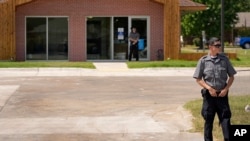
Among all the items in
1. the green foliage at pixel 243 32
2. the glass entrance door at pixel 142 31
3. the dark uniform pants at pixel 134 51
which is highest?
the green foliage at pixel 243 32

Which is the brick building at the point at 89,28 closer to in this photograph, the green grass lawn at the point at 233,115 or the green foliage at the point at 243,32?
the green grass lawn at the point at 233,115

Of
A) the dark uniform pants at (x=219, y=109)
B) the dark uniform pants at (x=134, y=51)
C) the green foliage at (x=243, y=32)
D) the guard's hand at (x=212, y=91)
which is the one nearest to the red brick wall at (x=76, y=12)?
the dark uniform pants at (x=134, y=51)

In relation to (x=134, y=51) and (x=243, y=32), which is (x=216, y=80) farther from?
(x=243, y=32)

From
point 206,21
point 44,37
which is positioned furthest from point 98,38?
point 206,21

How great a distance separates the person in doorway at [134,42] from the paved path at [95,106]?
Answer: 20.8ft

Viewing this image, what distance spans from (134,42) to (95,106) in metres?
16.1

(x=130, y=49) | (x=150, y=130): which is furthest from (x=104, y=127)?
(x=130, y=49)

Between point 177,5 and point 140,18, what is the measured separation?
89.6 inches

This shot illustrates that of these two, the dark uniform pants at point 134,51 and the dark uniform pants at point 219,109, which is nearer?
the dark uniform pants at point 219,109

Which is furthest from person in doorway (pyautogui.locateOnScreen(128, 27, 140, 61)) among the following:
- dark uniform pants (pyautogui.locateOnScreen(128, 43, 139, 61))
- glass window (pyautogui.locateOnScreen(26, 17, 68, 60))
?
glass window (pyautogui.locateOnScreen(26, 17, 68, 60))

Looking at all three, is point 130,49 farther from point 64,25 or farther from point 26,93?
point 26,93

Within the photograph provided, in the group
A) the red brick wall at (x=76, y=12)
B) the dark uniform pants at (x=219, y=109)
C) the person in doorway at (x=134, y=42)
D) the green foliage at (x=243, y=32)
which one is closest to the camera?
the dark uniform pants at (x=219, y=109)

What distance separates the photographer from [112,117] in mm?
12508

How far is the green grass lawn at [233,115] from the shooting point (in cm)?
1070
